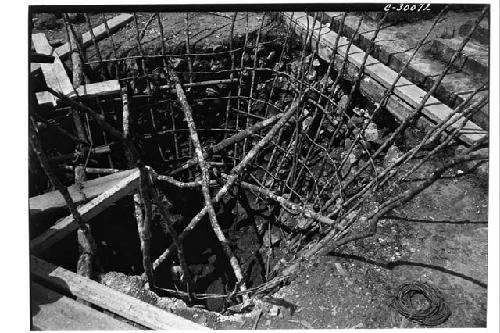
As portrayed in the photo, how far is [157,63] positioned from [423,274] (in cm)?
511

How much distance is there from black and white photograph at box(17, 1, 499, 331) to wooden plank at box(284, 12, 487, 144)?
0.07ft

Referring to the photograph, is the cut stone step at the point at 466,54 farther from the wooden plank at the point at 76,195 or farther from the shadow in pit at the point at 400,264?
the wooden plank at the point at 76,195

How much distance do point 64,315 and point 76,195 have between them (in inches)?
58.7

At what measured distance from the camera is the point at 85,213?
405cm

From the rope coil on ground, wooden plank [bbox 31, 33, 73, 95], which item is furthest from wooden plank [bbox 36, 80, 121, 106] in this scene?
the rope coil on ground

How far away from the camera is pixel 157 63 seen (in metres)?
6.42

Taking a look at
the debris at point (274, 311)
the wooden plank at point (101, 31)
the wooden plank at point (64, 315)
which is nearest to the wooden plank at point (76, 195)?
the wooden plank at point (64, 315)

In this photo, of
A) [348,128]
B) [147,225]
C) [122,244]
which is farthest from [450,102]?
[122,244]

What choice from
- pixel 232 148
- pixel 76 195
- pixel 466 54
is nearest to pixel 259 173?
pixel 232 148

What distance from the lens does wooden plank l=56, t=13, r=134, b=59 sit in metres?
6.18

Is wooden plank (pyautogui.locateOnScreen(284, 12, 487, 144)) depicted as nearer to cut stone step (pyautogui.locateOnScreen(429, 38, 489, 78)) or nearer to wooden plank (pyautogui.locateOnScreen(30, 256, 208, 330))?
cut stone step (pyautogui.locateOnScreen(429, 38, 489, 78))

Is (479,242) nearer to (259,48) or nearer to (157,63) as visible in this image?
(259,48)

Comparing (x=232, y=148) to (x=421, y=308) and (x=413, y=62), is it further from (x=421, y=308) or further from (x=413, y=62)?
(x=421, y=308)

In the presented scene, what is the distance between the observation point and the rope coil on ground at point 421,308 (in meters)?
3.43
